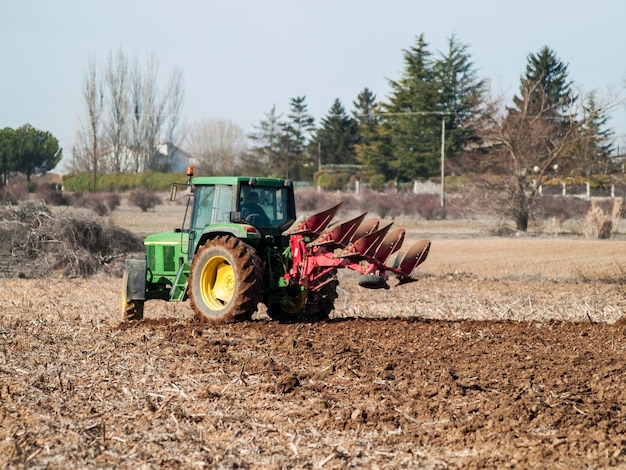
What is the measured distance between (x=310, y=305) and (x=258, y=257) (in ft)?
4.48

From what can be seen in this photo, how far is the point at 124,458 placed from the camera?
5.82 metres

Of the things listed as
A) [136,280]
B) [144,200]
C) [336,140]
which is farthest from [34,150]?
[136,280]

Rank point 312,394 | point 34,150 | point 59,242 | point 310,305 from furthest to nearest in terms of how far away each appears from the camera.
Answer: point 34,150 → point 59,242 → point 310,305 → point 312,394

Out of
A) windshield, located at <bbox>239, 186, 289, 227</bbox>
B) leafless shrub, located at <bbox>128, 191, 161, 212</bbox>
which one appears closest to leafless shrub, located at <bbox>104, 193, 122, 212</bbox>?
leafless shrub, located at <bbox>128, 191, 161, 212</bbox>

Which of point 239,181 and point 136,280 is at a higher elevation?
point 239,181

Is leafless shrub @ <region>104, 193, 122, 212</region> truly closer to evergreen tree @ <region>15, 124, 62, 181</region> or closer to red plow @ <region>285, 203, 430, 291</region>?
evergreen tree @ <region>15, 124, 62, 181</region>

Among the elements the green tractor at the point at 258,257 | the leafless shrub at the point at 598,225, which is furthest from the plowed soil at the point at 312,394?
the leafless shrub at the point at 598,225

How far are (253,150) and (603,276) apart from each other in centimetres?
5591

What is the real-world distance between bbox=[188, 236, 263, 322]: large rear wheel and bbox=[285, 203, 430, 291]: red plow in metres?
0.55

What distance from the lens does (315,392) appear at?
24.7ft

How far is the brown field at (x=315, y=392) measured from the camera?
5.91 m

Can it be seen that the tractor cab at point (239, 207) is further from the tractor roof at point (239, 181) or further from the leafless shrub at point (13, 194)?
the leafless shrub at point (13, 194)

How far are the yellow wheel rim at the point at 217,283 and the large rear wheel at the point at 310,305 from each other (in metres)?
0.71

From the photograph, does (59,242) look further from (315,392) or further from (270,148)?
(270,148)
